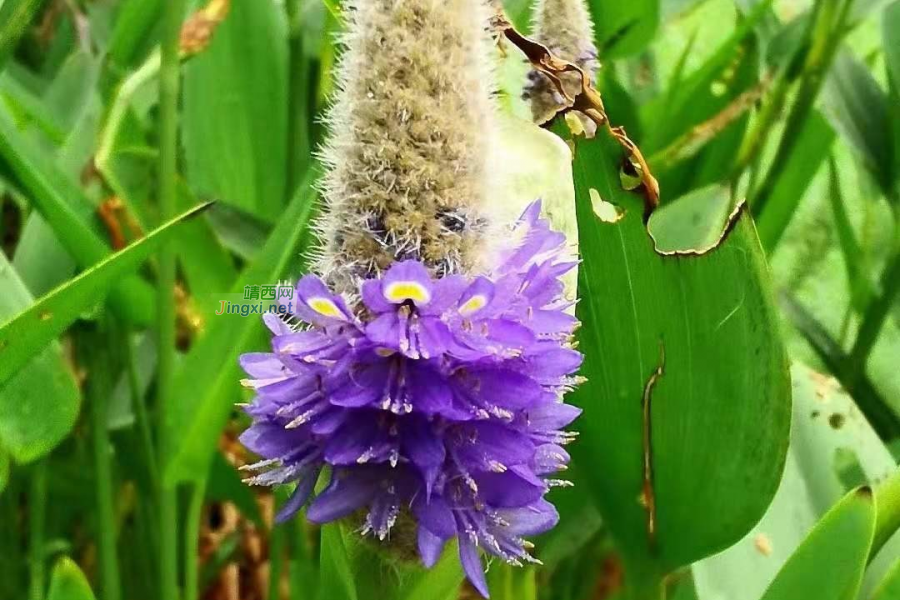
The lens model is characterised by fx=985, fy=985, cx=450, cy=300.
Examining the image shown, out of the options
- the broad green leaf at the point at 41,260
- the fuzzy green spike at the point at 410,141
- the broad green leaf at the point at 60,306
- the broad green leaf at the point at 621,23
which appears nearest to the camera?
the fuzzy green spike at the point at 410,141

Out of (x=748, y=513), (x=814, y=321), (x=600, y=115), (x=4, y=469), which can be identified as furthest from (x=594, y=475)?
(x=814, y=321)

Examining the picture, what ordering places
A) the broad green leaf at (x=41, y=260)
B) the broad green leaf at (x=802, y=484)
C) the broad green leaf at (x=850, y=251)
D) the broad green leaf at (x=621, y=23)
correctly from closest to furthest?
the broad green leaf at (x=802, y=484) → the broad green leaf at (x=41, y=260) → the broad green leaf at (x=621, y=23) → the broad green leaf at (x=850, y=251)

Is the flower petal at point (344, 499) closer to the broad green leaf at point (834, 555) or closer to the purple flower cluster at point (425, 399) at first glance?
the purple flower cluster at point (425, 399)

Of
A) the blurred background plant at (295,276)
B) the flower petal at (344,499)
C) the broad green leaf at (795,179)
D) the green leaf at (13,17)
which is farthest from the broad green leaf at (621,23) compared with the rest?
the flower petal at (344,499)

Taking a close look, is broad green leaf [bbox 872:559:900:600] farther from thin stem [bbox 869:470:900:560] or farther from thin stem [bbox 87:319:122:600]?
thin stem [bbox 87:319:122:600]

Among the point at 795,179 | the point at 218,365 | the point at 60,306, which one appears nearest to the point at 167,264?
→ the point at 218,365

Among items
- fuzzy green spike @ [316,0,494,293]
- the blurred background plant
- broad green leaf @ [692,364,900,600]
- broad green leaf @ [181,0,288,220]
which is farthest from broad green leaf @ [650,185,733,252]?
broad green leaf @ [181,0,288,220]

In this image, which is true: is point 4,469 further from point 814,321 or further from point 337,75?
point 814,321

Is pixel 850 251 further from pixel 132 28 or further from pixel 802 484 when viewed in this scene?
pixel 132 28
